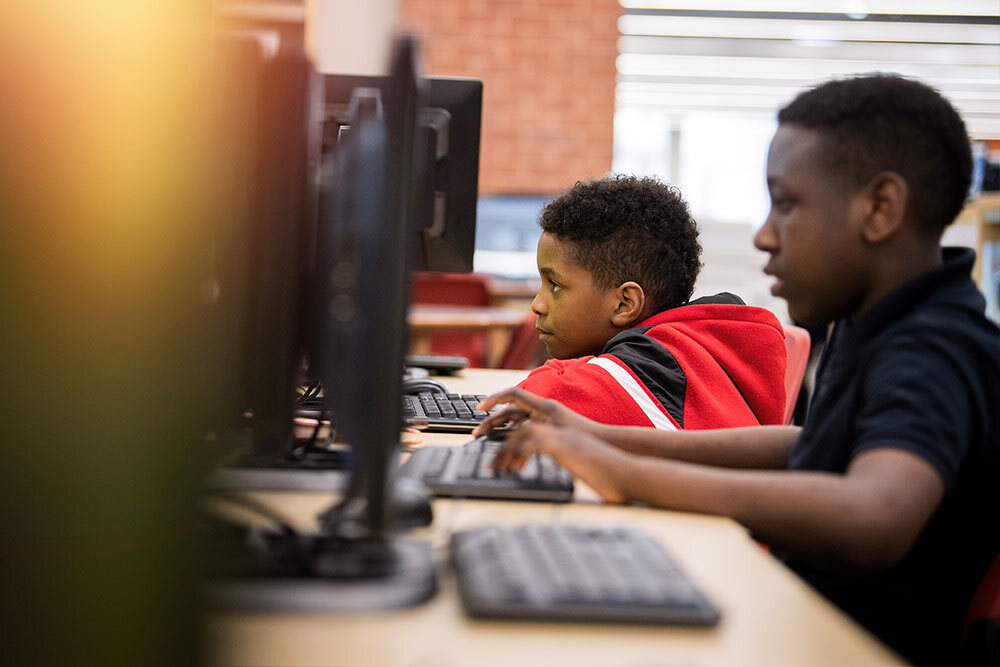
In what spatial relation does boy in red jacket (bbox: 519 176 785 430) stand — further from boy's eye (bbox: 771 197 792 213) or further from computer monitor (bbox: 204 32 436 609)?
computer monitor (bbox: 204 32 436 609)

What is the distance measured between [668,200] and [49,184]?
1.28 m

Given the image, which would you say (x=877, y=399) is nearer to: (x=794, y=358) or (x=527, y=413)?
(x=527, y=413)

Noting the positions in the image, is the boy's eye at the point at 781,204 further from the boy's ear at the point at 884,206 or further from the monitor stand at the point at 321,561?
the monitor stand at the point at 321,561

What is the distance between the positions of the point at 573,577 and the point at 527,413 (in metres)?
0.56

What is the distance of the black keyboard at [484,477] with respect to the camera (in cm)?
85

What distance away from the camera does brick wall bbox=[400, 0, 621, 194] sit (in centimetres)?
534

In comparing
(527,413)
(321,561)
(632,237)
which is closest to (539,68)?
(632,237)

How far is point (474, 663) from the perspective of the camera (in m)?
0.49

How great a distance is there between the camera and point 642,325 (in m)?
1.43

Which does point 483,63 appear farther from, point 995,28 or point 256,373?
point 256,373

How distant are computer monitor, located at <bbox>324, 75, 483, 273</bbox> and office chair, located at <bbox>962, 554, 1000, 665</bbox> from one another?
751 mm

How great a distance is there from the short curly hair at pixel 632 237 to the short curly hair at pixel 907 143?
2.34ft

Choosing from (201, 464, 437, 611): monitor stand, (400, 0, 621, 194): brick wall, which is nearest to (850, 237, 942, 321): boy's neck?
(201, 464, 437, 611): monitor stand

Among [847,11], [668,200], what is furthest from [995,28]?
Answer: [668,200]
